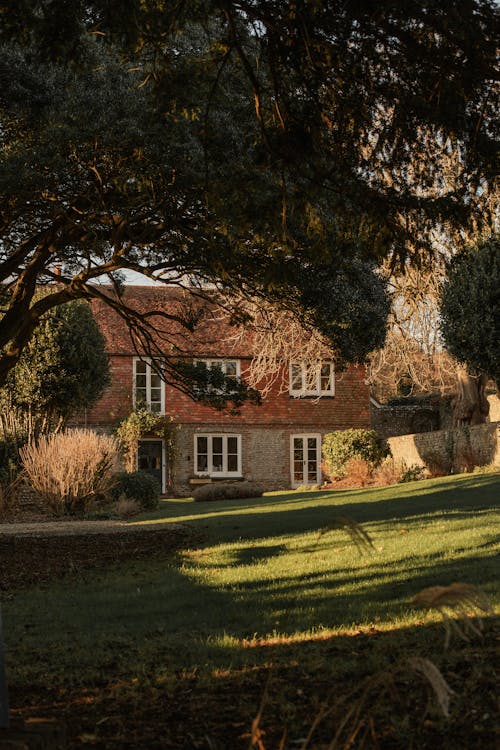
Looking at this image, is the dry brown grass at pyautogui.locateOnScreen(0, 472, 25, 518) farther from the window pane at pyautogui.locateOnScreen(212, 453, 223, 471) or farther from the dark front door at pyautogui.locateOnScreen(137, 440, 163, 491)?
the window pane at pyautogui.locateOnScreen(212, 453, 223, 471)

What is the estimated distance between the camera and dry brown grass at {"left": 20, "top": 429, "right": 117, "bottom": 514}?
18.3m

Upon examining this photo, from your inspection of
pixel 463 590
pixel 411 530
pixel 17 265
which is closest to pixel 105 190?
pixel 17 265

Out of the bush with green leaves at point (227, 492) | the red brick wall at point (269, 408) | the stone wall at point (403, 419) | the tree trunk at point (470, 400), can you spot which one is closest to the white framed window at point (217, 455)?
the red brick wall at point (269, 408)

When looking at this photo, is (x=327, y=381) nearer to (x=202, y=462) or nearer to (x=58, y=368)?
(x=202, y=462)

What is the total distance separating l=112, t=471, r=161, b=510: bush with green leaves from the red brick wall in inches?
358

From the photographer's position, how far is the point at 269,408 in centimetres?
3278

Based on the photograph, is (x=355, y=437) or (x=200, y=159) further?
(x=355, y=437)

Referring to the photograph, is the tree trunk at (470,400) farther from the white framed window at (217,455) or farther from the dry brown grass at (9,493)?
the dry brown grass at (9,493)

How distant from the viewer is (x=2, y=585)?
9.55 metres

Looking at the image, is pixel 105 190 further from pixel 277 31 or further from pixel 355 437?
pixel 355 437

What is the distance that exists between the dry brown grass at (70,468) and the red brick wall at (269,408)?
38.3 feet

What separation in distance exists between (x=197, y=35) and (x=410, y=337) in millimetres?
14938

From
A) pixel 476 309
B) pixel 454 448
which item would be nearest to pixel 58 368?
pixel 476 309

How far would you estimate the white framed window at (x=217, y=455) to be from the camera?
31.8 meters
